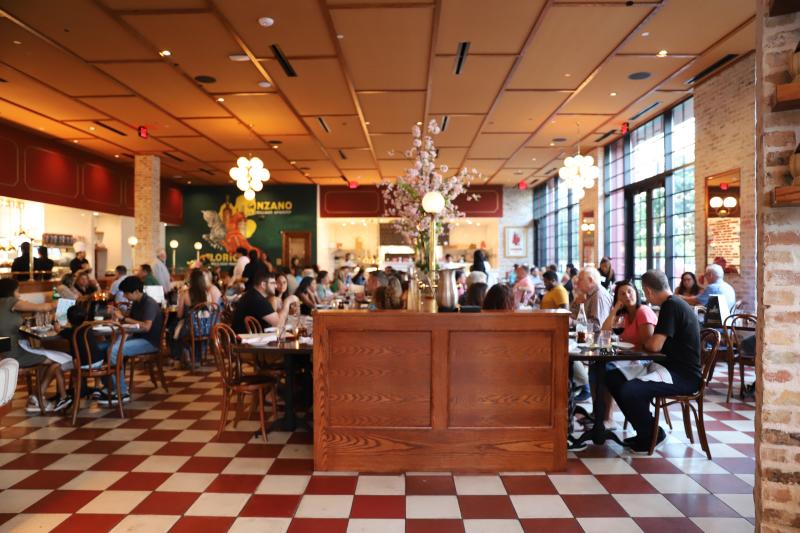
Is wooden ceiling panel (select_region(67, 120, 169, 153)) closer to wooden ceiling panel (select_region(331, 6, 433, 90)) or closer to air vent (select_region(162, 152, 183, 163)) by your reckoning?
air vent (select_region(162, 152, 183, 163))

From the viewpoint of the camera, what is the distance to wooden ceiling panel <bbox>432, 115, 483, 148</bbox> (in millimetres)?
9475

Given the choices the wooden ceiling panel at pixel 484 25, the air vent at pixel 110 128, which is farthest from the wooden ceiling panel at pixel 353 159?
the wooden ceiling panel at pixel 484 25

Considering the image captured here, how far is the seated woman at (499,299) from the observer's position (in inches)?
179

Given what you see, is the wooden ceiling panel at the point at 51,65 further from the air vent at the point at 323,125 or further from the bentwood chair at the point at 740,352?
the bentwood chair at the point at 740,352

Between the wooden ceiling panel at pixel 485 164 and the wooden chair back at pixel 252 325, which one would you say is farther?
the wooden ceiling panel at pixel 485 164

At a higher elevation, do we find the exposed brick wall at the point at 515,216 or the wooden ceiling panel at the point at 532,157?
the wooden ceiling panel at the point at 532,157

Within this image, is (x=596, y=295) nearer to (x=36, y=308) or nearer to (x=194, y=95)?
(x=36, y=308)

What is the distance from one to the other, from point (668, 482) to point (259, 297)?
3936 millimetres

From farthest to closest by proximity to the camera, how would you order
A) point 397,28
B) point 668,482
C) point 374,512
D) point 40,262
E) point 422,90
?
point 40,262
point 422,90
point 397,28
point 668,482
point 374,512

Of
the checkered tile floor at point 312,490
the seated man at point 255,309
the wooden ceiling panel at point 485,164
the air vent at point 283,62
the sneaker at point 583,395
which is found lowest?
the checkered tile floor at point 312,490

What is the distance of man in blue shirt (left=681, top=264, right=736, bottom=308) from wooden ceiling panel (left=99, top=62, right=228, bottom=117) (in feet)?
24.0

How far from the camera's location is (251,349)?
4.31 metres

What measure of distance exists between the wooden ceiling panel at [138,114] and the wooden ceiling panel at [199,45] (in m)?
1.62

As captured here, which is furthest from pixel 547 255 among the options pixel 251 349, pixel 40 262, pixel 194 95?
pixel 251 349
